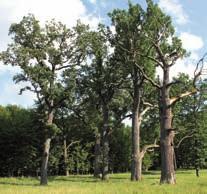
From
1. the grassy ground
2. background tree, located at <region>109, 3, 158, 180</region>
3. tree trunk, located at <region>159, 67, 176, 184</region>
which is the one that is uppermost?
background tree, located at <region>109, 3, 158, 180</region>

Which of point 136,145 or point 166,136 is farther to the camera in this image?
point 136,145

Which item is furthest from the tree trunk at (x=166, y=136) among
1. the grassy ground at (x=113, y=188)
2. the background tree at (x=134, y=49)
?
the background tree at (x=134, y=49)

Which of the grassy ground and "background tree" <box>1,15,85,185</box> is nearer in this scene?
the grassy ground

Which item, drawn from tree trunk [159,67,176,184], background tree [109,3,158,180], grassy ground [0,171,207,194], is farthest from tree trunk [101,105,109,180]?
tree trunk [159,67,176,184]

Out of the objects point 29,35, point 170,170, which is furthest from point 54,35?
point 170,170

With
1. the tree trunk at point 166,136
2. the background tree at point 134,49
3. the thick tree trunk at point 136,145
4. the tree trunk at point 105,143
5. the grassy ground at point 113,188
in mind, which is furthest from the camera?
the tree trunk at point 105,143

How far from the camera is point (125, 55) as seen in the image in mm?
44781

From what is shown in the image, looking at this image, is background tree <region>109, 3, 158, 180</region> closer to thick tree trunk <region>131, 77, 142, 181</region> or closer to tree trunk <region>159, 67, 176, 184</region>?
thick tree trunk <region>131, 77, 142, 181</region>

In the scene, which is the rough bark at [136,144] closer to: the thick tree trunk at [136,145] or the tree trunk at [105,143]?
the thick tree trunk at [136,145]

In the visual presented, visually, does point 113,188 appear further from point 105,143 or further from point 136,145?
point 105,143

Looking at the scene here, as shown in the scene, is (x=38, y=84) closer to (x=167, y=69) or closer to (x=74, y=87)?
(x=74, y=87)

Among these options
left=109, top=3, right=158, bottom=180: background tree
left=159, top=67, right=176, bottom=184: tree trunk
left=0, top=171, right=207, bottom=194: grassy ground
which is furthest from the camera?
left=109, top=3, right=158, bottom=180: background tree

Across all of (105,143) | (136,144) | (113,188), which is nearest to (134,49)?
(136,144)

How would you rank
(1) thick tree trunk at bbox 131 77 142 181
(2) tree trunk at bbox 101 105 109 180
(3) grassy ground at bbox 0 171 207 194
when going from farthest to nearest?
(2) tree trunk at bbox 101 105 109 180, (1) thick tree trunk at bbox 131 77 142 181, (3) grassy ground at bbox 0 171 207 194
